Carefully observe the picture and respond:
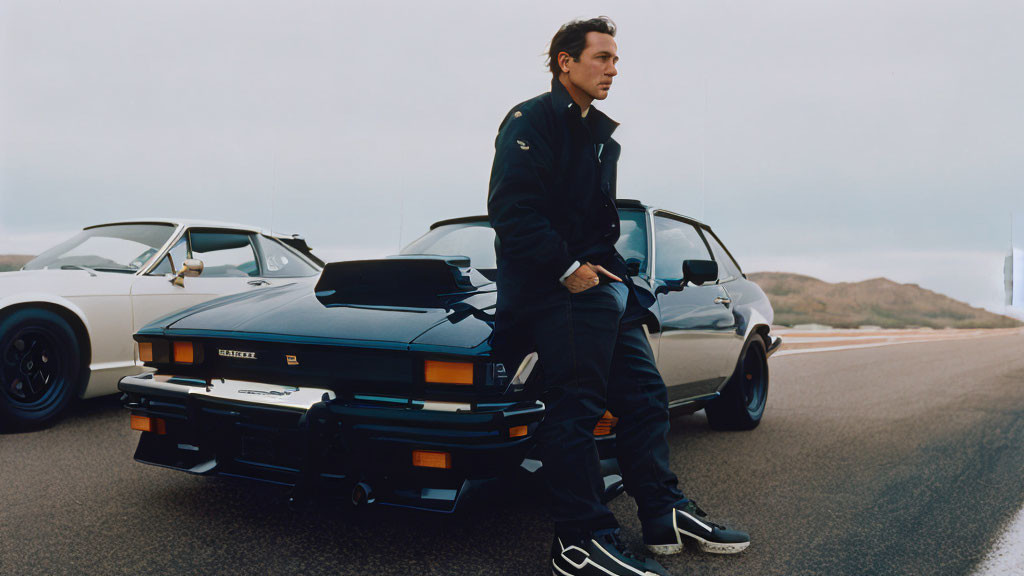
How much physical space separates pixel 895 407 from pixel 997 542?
141 inches

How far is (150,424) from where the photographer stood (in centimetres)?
283

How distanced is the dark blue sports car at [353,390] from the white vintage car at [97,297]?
1.16 m

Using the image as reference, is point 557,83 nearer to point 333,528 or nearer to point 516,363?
point 516,363

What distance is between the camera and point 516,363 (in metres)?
2.54

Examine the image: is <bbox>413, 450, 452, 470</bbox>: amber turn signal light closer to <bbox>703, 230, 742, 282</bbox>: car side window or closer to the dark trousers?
the dark trousers

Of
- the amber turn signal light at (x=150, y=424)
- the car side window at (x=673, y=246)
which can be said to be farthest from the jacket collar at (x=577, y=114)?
the amber turn signal light at (x=150, y=424)

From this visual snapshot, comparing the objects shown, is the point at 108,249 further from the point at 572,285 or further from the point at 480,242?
the point at 572,285

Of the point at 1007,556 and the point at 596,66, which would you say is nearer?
the point at 596,66

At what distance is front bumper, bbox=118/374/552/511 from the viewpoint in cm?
238

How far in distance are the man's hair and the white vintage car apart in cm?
209

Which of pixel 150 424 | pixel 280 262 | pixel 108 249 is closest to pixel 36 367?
Result: pixel 108 249

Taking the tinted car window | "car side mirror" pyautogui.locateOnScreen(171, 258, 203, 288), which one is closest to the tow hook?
"car side mirror" pyautogui.locateOnScreen(171, 258, 203, 288)

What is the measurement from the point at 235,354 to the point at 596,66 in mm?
1704

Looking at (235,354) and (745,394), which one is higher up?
(235,354)
